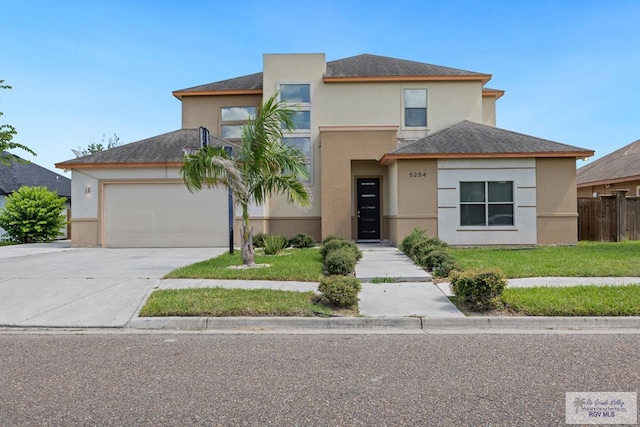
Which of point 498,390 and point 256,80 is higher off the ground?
point 256,80

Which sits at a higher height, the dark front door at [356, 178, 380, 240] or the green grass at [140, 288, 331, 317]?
the dark front door at [356, 178, 380, 240]

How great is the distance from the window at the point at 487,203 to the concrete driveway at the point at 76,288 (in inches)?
378

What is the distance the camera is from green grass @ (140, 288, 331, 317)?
7.41m

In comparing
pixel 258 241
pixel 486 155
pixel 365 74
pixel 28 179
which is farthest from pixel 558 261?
pixel 28 179

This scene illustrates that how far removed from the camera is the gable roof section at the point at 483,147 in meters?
16.7

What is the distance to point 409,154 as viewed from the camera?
54.7 feet

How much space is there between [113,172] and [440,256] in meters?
13.9

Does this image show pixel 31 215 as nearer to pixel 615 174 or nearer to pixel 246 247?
pixel 246 247

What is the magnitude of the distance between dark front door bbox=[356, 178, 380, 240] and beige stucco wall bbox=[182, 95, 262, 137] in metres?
6.63

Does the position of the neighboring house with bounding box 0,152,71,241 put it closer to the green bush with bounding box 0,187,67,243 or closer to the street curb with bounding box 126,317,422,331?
the green bush with bounding box 0,187,67,243

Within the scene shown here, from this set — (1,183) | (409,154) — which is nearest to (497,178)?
(409,154)

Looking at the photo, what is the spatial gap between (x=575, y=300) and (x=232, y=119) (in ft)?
56.6

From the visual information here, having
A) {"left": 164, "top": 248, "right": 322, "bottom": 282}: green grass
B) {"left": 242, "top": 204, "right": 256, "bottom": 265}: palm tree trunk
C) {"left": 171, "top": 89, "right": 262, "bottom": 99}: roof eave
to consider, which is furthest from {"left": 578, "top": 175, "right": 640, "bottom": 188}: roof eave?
{"left": 242, "top": 204, "right": 256, "bottom": 265}: palm tree trunk

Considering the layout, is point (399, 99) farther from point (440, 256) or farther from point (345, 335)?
point (345, 335)
